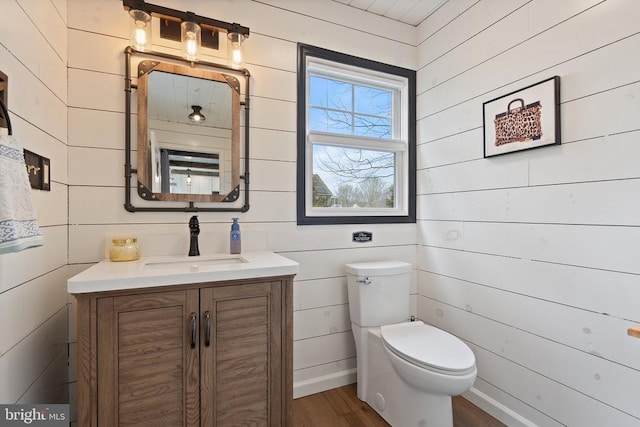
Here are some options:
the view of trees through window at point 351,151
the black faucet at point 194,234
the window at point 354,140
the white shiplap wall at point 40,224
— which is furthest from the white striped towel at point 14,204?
the view of trees through window at point 351,151

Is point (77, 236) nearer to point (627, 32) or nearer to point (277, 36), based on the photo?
point (277, 36)

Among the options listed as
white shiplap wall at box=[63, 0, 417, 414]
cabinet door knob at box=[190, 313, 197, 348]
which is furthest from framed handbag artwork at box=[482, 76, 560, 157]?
cabinet door knob at box=[190, 313, 197, 348]

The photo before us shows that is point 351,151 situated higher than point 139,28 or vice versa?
point 139,28

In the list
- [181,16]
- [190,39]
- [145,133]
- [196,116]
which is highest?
[181,16]

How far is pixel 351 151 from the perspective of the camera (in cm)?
224

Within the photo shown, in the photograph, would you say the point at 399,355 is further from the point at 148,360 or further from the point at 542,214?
the point at 148,360

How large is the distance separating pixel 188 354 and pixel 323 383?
3.60ft

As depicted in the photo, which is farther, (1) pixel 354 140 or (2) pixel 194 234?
(1) pixel 354 140

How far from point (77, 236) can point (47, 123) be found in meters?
0.55

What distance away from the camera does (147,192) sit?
5.39ft

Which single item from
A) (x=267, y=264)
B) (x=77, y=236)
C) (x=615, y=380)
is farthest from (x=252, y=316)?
(x=615, y=380)

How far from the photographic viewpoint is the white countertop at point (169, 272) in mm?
1122
